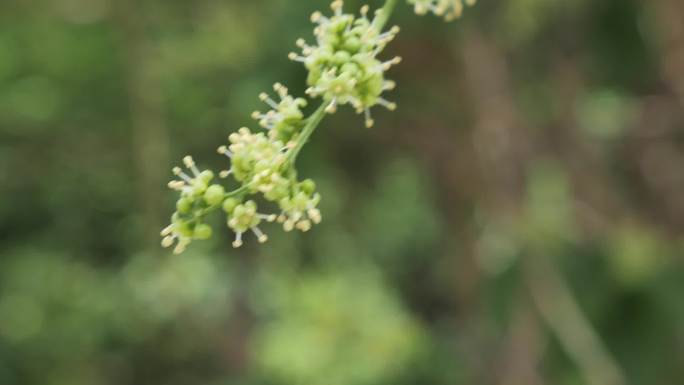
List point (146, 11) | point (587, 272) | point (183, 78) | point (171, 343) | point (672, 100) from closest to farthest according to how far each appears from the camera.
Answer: point (587, 272)
point (672, 100)
point (146, 11)
point (183, 78)
point (171, 343)

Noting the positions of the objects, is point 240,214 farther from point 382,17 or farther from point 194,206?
point 382,17

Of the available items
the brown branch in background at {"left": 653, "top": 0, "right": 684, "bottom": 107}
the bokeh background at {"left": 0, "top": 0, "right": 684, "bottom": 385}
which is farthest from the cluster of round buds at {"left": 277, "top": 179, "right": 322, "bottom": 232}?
the brown branch in background at {"left": 653, "top": 0, "right": 684, "bottom": 107}

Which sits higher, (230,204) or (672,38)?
(672,38)

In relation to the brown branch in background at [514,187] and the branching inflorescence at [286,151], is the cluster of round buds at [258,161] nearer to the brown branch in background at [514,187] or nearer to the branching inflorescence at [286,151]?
the branching inflorescence at [286,151]

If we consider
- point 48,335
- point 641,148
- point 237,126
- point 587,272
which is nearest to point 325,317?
point 237,126

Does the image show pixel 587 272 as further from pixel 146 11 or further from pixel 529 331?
pixel 146 11

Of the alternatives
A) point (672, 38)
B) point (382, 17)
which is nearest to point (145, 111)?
point (672, 38)

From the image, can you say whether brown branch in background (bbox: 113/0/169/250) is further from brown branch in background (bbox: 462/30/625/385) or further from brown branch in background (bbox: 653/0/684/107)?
brown branch in background (bbox: 653/0/684/107)
